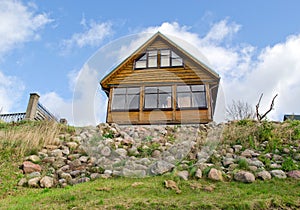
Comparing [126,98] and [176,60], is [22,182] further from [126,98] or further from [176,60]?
[176,60]

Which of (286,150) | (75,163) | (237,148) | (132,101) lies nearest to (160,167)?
(75,163)

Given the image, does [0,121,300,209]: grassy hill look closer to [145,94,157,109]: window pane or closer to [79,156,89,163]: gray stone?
[79,156,89,163]: gray stone

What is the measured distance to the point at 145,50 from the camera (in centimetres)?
1502

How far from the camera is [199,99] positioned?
13297 mm

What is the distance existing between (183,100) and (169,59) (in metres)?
2.52

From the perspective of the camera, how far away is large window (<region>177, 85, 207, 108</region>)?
43.3ft

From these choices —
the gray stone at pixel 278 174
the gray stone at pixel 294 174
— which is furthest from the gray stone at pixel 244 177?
the gray stone at pixel 294 174

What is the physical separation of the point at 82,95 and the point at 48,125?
64.5 inches

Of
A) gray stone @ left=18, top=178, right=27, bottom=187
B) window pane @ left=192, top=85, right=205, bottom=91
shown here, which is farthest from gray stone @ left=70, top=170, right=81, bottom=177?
window pane @ left=192, top=85, right=205, bottom=91

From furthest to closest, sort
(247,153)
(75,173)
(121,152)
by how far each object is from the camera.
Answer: (121,152) < (247,153) < (75,173)

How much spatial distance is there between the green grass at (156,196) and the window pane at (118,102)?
8170 mm

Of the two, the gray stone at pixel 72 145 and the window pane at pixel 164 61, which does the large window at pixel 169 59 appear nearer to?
the window pane at pixel 164 61

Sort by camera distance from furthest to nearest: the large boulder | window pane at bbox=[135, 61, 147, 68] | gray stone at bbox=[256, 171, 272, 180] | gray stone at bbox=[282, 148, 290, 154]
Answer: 1. window pane at bbox=[135, 61, 147, 68]
2. gray stone at bbox=[282, 148, 290, 154]
3. the large boulder
4. gray stone at bbox=[256, 171, 272, 180]

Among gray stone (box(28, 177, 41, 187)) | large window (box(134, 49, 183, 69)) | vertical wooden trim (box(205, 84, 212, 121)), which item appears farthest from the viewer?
large window (box(134, 49, 183, 69))
